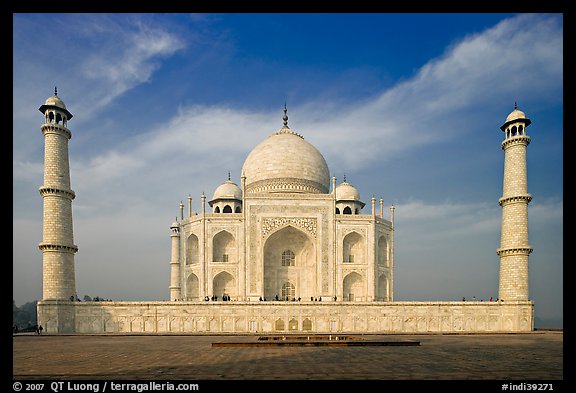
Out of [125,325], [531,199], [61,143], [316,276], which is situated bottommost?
[125,325]

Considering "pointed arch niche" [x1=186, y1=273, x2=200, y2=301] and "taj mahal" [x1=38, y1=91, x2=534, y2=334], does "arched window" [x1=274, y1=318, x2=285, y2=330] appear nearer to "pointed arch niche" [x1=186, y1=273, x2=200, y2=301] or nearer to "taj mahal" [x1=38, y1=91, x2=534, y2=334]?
"taj mahal" [x1=38, y1=91, x2=534, y2=334]

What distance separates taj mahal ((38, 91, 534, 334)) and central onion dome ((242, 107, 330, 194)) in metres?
0.08

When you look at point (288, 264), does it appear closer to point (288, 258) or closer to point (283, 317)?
point (288, 258)

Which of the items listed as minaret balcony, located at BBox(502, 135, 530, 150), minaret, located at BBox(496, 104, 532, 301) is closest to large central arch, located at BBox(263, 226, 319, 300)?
minaret, located at BBox(496, 104, 532, 301)

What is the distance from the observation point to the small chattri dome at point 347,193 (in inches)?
1287

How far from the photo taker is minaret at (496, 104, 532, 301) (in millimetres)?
23281

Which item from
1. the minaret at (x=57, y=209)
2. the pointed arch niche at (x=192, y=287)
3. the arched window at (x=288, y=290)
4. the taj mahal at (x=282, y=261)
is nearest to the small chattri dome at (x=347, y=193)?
the taj mahal at (x=282, y=261)

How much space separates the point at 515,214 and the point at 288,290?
14.3m

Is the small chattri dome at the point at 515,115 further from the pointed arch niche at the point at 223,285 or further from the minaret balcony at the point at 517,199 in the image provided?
the pointed arch niche at the point at 223,285

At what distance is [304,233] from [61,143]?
1483 centimetres

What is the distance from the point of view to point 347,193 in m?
32.9
